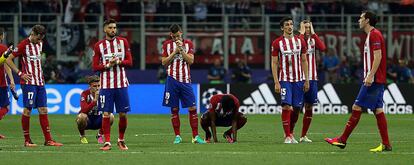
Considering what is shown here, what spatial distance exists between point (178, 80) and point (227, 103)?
1083 millimetres

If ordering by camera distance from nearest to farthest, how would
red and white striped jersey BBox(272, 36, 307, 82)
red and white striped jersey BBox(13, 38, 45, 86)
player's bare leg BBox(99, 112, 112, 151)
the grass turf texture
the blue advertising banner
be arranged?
the grass turf texture, player's bare leg BBox(99, 112, 112, 151), red and white striped jersey BBox(13, 38, 45, 86), red and white striped jersey BBox(272, 36, 307, 82), the blue advertising banner

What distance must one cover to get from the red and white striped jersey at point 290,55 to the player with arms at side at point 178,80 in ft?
5.35

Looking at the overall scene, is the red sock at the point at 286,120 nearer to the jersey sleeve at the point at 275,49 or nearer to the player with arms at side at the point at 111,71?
the jersey sleeve at the point at 275,49

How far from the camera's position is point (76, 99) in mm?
33938

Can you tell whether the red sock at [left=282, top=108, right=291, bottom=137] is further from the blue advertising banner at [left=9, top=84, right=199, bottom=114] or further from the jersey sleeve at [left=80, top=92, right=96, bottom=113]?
the blue advertising banner at [left=9, top=84, right=199, bottom=114]

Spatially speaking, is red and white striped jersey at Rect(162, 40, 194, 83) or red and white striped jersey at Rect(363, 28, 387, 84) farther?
red and white striped jersey at Rect(162, 40, 194, 83)

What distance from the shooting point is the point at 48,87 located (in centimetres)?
3381

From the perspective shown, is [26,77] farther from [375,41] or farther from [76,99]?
[76,99]

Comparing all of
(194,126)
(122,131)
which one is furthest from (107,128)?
(194,126)

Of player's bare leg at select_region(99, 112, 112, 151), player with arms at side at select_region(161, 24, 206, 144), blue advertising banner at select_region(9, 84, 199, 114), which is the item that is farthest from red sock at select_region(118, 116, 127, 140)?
blue advertising banner at select_region(9, 84, 199, 114)

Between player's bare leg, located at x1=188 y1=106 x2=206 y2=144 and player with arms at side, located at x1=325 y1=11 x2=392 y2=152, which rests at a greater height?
player with arms at side, located at x1=325 y1=11 x2=392 y2=152

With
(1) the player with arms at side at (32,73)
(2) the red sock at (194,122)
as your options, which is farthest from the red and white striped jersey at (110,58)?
(2) the red sock at (194,122)

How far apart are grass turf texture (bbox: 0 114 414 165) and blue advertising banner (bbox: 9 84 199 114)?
22.1ft

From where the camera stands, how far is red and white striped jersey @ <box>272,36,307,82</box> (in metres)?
19.4
